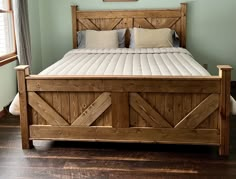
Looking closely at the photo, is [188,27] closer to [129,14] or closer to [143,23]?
[143,23]

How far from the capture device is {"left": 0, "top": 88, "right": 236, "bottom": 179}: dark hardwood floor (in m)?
2.72

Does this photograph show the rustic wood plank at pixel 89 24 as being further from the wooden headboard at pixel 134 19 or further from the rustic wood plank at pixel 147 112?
the rustic wood plank at pixel 147 112

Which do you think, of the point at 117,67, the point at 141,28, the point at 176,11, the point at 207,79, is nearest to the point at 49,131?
the point at 117,67

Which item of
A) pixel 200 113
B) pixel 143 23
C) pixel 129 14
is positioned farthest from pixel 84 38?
pixel 200 113

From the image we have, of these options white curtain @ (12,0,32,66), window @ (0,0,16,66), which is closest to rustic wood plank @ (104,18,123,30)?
white curtain @ (12,0,32,66)

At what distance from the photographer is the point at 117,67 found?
3.60m

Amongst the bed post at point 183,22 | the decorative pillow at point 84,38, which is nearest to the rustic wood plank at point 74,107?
the decorative pillow at point 84,38

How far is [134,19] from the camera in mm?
5305

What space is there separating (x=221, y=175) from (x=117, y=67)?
149 centimetres

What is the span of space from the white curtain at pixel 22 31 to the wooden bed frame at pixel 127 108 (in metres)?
1.48

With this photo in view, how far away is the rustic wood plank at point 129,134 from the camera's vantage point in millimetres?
2990

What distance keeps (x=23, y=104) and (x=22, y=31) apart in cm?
167

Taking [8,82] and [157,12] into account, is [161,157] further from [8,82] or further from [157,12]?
[157,12]

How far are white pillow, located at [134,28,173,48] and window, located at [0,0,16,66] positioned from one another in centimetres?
169
